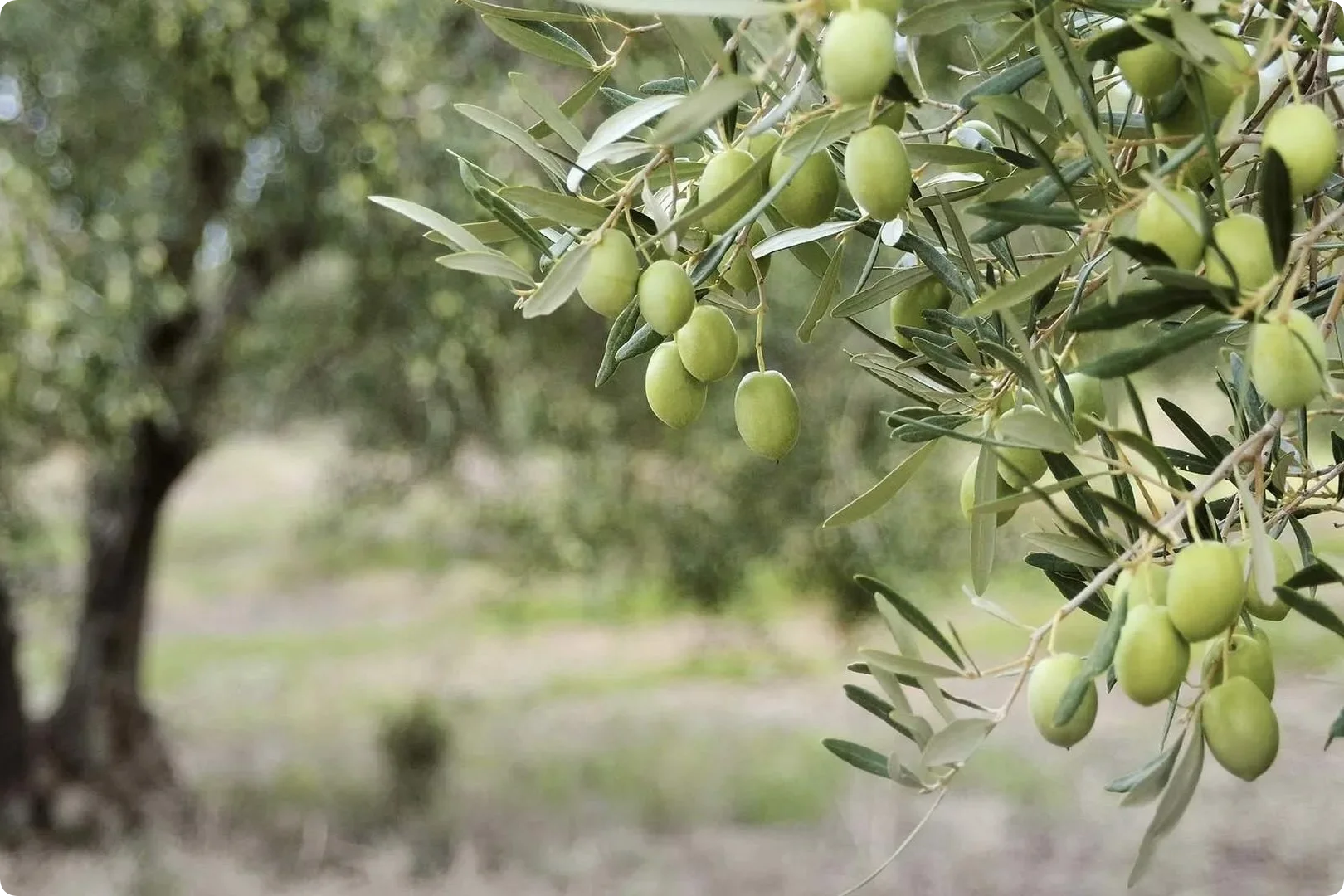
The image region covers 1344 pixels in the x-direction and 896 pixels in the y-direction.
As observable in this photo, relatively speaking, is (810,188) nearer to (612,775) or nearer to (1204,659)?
(1204,659)

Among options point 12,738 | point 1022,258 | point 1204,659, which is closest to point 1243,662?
point 1204,659

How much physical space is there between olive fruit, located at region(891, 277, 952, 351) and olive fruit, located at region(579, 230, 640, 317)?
113 mm

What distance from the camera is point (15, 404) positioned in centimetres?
158

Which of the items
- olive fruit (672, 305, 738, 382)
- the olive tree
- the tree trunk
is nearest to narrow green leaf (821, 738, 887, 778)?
the olive tree

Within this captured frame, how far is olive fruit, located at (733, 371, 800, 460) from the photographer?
0.31m

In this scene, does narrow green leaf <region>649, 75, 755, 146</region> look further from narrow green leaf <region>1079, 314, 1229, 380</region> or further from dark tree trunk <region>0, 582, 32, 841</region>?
dark tree trunk <region>0, 582, 32, 841</region>

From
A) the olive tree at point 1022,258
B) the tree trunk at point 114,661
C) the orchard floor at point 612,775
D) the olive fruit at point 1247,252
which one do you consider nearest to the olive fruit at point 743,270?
the olive tree at point 1022,258

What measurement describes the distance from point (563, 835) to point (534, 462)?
86 centimetres

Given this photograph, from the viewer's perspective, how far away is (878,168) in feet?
0.76

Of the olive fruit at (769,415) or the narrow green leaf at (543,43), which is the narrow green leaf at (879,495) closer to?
the olive fruit at (769,415)

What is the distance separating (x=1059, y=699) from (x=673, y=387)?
117mm

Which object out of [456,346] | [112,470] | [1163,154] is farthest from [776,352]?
[1163,154]

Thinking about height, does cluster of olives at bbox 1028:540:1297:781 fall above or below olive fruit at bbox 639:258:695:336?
below

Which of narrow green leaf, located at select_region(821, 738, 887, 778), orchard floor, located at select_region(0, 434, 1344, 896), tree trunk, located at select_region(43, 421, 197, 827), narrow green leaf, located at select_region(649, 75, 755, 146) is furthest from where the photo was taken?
tree trunk, located at select_region(43, 421, 197, 827)
